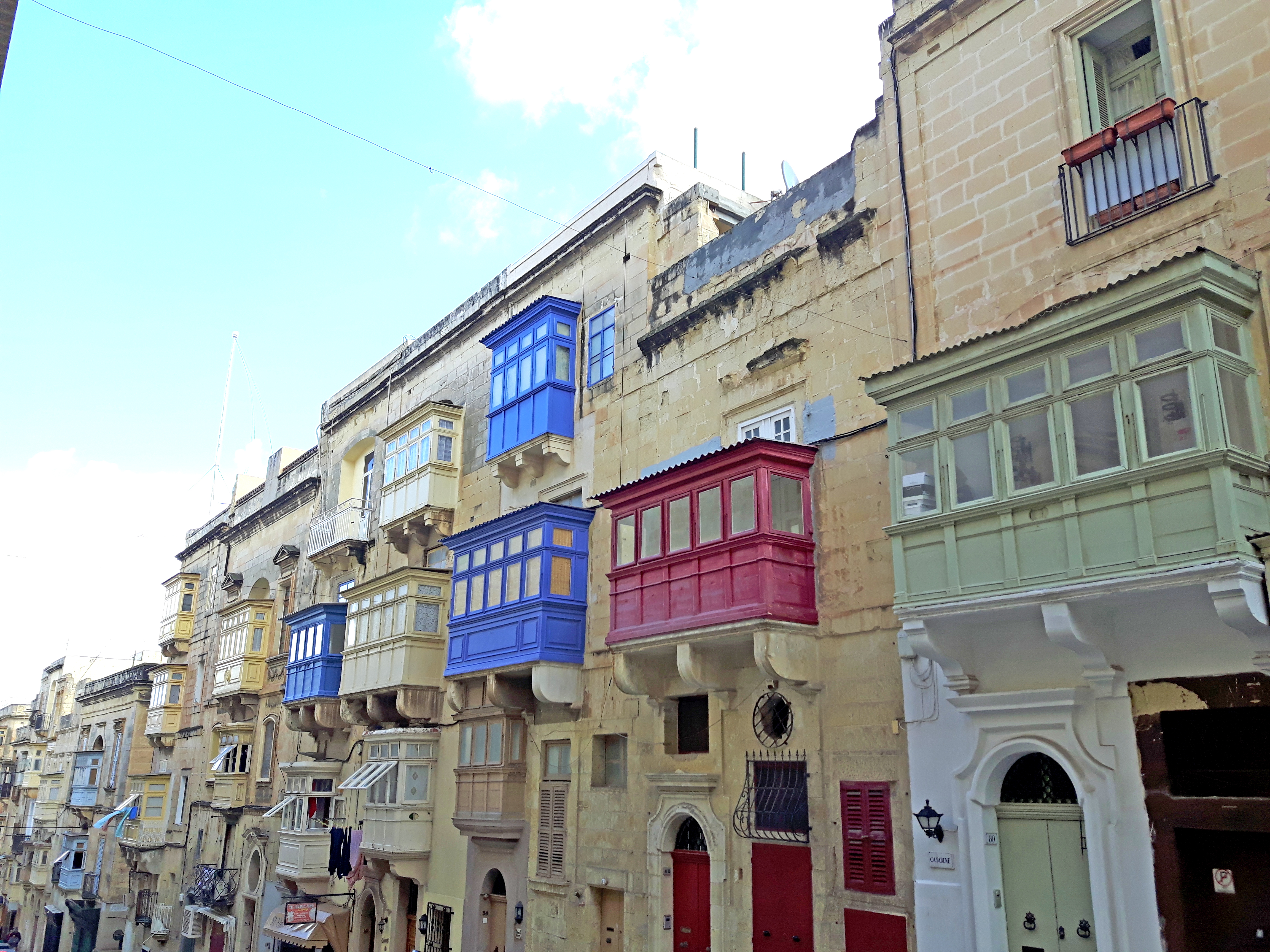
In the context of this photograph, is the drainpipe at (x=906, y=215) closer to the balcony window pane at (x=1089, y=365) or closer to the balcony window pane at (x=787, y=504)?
the balcony window pane at (x=787, y=504)

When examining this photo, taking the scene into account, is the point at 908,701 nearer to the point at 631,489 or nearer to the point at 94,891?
the point at 631,489

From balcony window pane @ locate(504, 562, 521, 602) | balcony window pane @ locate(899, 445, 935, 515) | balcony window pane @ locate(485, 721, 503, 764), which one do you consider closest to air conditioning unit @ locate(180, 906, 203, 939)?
balcony window pane @ locate(485, 721, 503, 764)

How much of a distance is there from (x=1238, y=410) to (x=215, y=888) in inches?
1124

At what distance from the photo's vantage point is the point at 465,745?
747 inches

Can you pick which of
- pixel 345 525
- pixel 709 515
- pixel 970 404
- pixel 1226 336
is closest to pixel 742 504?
pixel 709 515

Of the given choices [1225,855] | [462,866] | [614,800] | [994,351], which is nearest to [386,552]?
[462,866]

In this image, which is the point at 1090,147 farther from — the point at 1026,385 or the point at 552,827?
the point at 552,827

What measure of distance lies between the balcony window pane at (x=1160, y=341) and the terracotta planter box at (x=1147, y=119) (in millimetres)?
2553

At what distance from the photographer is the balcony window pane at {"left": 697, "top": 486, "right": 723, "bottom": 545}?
42.2ft

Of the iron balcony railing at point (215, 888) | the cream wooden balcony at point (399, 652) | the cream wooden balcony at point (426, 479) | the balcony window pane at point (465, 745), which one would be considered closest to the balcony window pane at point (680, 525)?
the balcony window pane at point (465, 745)

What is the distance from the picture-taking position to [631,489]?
14.3 meters

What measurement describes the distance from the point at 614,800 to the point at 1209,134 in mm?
11343

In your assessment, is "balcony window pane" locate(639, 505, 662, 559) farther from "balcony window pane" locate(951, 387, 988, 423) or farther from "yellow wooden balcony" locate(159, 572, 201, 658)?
"yellow wooden balcony" locate(159, 572, 201, 658)

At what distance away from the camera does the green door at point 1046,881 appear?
9.27 metres
